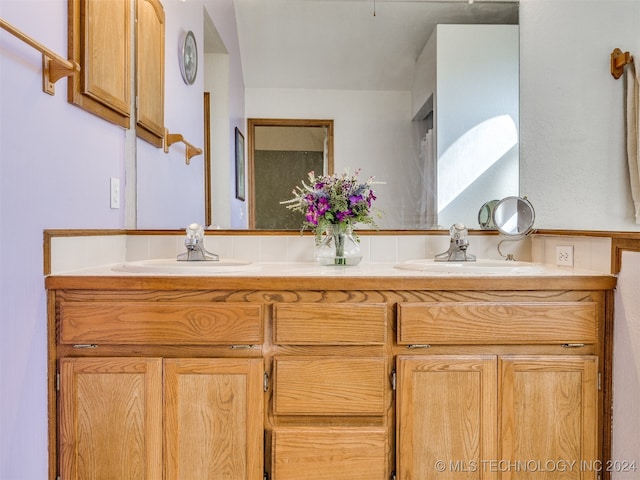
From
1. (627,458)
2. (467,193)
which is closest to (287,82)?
(467,193)

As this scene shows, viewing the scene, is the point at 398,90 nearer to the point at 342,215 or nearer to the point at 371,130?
the point at 371,130

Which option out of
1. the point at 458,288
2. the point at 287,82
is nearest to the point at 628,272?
the point at 458,288

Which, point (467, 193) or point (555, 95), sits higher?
point (555, 95)

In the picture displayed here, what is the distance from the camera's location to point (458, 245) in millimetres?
1670

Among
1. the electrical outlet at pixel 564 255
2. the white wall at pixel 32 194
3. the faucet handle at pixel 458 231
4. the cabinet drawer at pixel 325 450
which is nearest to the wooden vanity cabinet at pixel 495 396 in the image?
the cabinet drawer at pixel 325 450

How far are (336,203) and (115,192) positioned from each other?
811 millimetres

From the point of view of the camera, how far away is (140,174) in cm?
180

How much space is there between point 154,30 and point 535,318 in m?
1.75

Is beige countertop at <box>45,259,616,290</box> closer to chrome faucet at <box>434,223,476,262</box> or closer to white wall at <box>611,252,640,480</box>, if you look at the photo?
white wall at <box>611,252,640,480</box>

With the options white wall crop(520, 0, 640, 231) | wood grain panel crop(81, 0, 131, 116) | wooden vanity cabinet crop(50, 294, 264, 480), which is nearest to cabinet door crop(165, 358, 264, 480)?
wooden vanity cabinet crop(50, 294, 264, 480)

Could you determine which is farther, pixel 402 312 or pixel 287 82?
pixel 287 82

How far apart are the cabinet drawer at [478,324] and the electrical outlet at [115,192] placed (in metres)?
1.10

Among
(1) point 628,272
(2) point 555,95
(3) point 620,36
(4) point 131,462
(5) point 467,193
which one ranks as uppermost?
(3) point 620,36

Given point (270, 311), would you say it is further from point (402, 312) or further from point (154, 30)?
point (154, 30)
